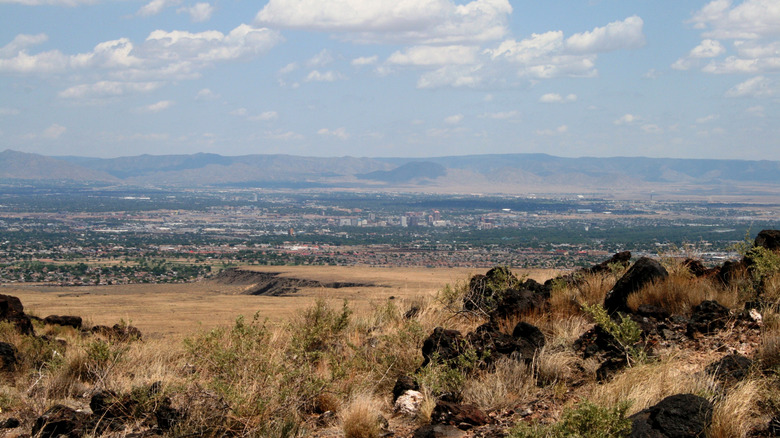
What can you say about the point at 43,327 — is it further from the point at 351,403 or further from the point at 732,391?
the point at 732,391

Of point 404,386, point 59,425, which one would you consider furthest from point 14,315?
point 404,386

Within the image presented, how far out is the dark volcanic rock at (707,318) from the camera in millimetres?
8141

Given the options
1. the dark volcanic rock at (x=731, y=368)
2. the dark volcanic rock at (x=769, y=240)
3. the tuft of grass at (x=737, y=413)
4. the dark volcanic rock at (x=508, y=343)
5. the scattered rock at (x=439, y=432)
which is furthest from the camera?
the dark volcanic rock at (x=769, y=240)

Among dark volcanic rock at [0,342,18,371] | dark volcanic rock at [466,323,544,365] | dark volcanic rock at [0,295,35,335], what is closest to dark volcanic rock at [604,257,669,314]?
dark volcanic rock at [466,323,544,365]

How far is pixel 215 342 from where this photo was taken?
28.1 ft

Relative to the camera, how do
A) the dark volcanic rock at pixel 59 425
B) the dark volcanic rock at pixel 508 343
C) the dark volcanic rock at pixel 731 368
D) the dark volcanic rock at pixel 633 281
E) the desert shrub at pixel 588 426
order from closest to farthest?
the desert shrub at pixel 588 426 → the dark volcanic rock at pixel 731 368 → the dark volcanic rock at pixel 59 425 → the dark volcanic rock at pixel 508 343 → the dark volcanic rock at pixel 633 281

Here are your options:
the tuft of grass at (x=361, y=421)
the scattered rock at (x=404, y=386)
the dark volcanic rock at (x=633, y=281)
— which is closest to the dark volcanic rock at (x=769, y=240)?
the dark volcanic rock at (x=633, y=281)

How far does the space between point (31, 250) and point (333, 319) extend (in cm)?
7897

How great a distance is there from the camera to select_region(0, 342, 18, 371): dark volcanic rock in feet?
31.6

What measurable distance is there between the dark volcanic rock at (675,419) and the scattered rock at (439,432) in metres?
1.55

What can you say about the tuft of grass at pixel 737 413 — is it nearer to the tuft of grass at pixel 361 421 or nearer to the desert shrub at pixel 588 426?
the desert shrub at pixel 588 426

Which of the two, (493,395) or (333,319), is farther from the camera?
(333,319)

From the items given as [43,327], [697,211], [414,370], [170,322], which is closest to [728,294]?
[414,370]

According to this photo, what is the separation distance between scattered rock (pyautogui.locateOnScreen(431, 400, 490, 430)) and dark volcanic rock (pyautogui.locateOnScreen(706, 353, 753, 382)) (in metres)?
2.16
